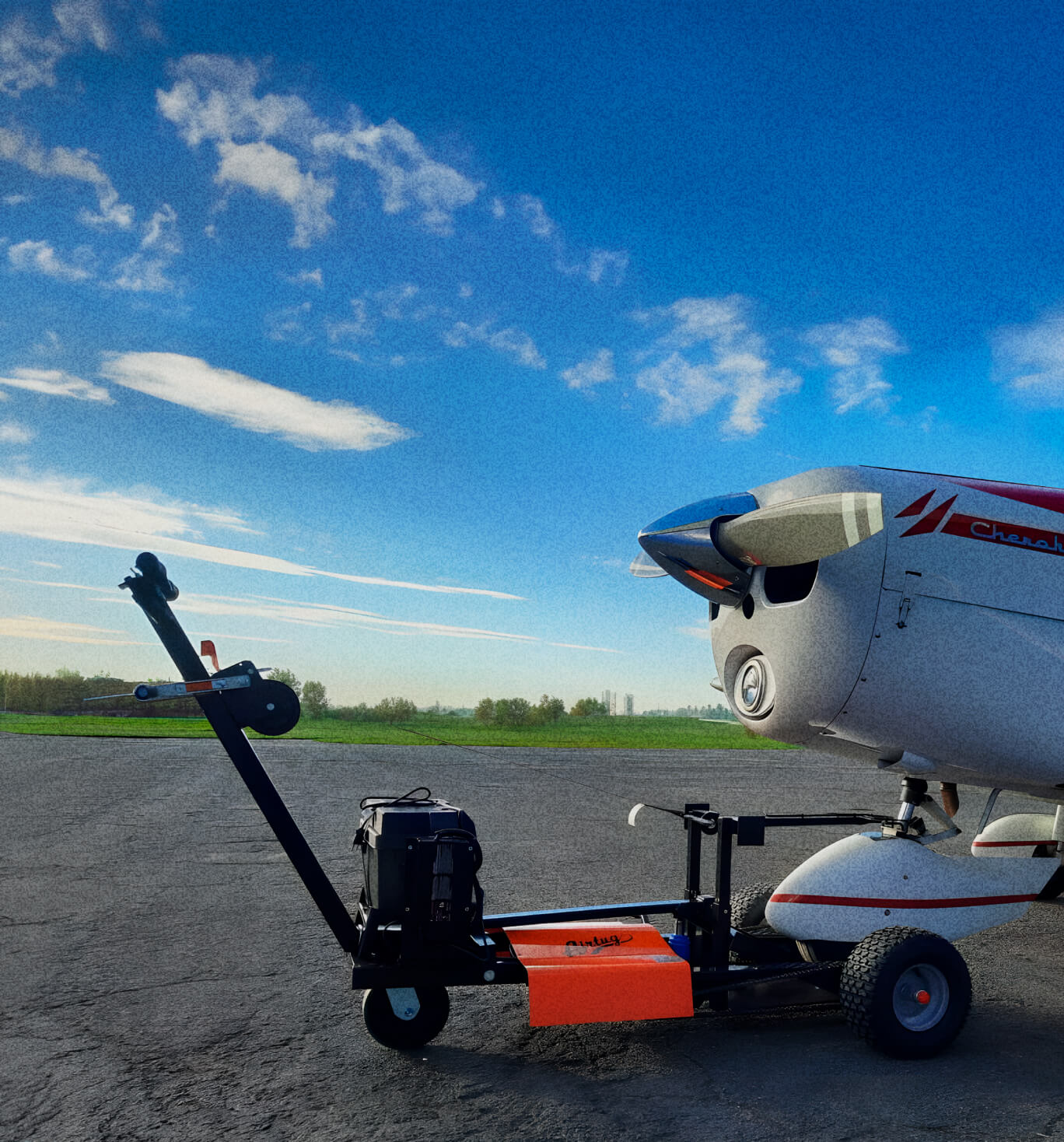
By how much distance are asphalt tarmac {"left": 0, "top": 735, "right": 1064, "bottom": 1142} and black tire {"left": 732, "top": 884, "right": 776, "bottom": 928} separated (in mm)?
823

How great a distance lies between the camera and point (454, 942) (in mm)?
4125

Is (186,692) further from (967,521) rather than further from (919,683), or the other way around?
(967,521)

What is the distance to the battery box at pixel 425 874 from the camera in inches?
161

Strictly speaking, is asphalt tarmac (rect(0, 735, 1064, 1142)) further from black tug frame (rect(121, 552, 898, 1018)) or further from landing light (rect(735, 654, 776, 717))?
landing light (rect(735, 654, 776, 717))

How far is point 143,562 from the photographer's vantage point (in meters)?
4.41

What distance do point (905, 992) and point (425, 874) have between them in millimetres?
2414

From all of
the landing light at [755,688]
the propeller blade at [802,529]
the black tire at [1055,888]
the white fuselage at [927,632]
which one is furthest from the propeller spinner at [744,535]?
the black tire at [1055,888]

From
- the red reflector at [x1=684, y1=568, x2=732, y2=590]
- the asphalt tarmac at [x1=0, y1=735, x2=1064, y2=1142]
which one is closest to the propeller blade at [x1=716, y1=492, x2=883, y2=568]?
the red reflector at [x1=684, y1=568, x2=732, y2=590]

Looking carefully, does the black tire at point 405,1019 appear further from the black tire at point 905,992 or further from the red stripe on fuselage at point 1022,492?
the red stripe on fuselage at point 1022,492

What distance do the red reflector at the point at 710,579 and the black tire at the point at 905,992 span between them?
2033 millimetres

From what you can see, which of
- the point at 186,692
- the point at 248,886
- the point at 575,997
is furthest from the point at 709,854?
the point at 186,692

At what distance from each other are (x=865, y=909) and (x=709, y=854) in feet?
18.7

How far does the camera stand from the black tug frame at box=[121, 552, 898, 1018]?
4.11 meters

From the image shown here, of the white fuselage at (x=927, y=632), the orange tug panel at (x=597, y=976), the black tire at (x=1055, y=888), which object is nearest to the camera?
the orange tug panel at (x=597, y=976)
